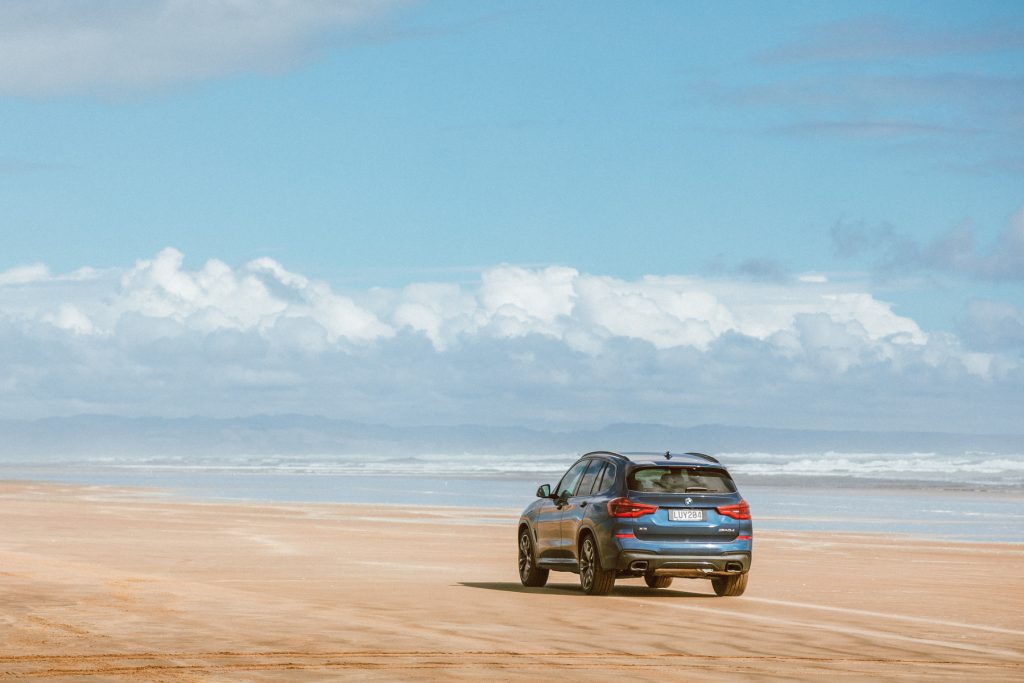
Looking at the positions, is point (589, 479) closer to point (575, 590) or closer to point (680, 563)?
point (575, 590)

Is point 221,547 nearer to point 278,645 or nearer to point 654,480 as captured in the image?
point 654,480

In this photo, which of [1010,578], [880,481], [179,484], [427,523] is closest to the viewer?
[1010,578]

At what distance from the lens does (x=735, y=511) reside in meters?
17.4

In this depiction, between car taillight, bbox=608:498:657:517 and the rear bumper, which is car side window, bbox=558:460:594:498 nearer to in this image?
car taillight, bbox=608:498:657:517

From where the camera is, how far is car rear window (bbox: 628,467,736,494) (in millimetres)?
17422

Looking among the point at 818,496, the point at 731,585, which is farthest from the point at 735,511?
the point at 818,496

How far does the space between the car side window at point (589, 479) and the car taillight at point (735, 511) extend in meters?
1.67

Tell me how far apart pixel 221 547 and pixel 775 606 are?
11.9 m

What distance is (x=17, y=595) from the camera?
53.0ft

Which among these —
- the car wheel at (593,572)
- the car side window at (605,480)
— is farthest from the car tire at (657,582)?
the car side window at (605,480)

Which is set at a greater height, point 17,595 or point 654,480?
point 654,480

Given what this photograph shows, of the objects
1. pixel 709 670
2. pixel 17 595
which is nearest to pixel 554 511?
pixel 17 595

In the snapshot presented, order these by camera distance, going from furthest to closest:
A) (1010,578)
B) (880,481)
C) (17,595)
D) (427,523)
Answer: (880,481)
(427,523)
(1010,578)
(17,595)

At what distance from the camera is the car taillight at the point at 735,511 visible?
17312 mm
